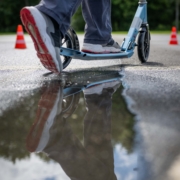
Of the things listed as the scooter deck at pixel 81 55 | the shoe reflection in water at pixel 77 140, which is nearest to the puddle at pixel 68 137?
the shoe reflection in water at pixel 77 140

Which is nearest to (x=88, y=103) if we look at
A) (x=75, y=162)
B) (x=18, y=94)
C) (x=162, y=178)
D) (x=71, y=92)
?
(x=71, y=92)

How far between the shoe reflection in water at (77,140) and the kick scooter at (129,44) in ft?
4.05

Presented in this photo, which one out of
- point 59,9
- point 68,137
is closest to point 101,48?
point 59,9

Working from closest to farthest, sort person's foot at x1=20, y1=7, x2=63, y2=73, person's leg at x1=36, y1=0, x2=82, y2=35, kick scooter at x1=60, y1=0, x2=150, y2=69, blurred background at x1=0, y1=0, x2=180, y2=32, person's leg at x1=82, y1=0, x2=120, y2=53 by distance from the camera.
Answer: person's foot at x1=20, y1=7, x2=63, y2=73 → person's leg at x1=36, y1=0, x2=82, y2=35 → kick scooter at x1=60, y1=0, x2=150, y2=69 → person's leg at x1=82, y1=0, x2=120, y2=53 → blurred background at x1=0, y1=0, x2=180, y2=32

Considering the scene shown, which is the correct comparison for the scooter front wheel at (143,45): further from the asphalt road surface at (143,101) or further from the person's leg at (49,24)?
the person's leg at (49,24)

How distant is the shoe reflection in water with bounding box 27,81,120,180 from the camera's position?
A: 132 cm

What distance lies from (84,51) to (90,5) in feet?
1.34

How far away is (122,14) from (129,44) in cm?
4385

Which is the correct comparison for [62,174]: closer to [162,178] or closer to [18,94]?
[162,178]

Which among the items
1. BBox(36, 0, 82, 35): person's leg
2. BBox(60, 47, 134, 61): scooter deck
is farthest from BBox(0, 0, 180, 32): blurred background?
BBox(36, 0, 82, 35): person's leg

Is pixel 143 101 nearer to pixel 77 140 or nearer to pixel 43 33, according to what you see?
pixel 77 140

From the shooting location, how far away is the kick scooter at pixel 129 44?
3629 millimetres

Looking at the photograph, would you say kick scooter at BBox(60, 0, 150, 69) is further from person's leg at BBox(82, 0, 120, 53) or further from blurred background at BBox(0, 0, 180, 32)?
blurred background at BBox(0, 0, 180, 32)

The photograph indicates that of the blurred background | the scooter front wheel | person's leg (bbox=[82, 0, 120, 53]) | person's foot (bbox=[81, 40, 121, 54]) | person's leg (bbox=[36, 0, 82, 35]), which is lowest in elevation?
the blurred background
